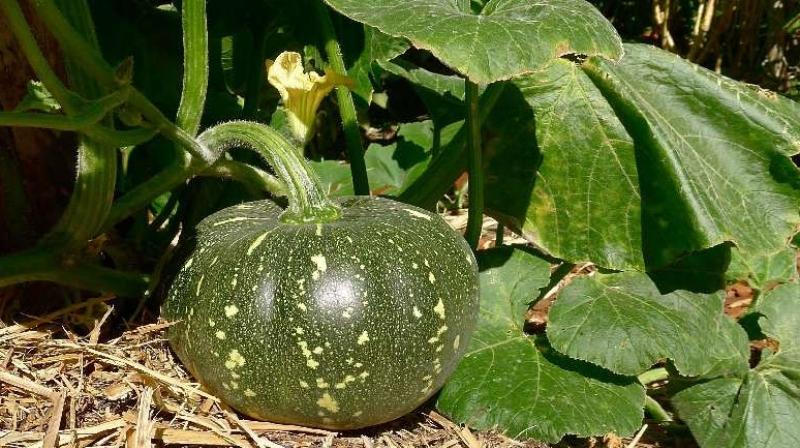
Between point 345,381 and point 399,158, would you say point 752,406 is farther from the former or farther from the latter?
point 399,158

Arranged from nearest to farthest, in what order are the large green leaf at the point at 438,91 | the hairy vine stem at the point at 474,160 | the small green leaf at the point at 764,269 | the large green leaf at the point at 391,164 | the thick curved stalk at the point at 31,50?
the thick curved stalk at the point at 31,50 < the hairy vine stem at the point at 474,160 < the small green leaf at the point at 764,269 < the large green leaf at the point at 438,91 < the large green leaf at the point at 391,164

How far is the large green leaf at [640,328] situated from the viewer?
1.59 m

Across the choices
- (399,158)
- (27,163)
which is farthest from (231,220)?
(399,158)

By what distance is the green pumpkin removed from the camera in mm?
1360

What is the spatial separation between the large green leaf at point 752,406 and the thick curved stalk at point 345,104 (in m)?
0.74

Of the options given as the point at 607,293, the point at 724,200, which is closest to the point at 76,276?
the point at 607,293

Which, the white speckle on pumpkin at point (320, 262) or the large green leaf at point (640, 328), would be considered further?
the large green leaf at point (640, 328)

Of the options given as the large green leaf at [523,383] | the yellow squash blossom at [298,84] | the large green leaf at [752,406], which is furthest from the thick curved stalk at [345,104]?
the large green leaf at [752,406]

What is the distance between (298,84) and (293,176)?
0.19 meters

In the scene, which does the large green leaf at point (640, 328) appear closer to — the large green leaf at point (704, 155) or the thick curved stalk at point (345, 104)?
the large green leaf at point (704, 155)

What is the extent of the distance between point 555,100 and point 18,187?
102 cm

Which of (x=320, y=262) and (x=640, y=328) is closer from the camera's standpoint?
(x=320, y=262)

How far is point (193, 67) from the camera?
153cm

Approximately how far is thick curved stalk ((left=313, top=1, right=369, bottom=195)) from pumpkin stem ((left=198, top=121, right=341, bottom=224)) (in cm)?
36
